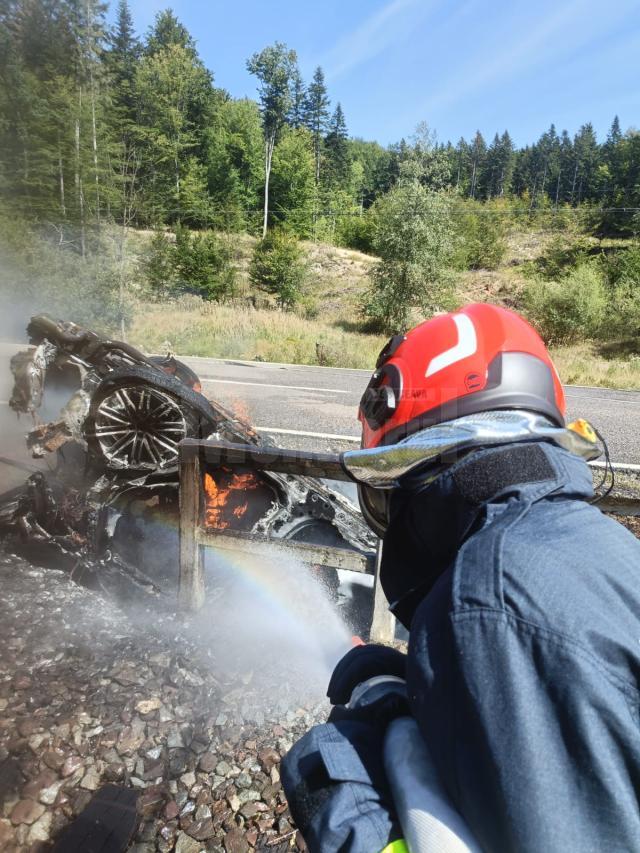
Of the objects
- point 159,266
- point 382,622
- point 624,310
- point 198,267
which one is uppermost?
point 198,267

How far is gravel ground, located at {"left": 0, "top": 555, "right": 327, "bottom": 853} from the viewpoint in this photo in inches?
81.0

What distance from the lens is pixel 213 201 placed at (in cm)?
4584

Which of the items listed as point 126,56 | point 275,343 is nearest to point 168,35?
point 126,56

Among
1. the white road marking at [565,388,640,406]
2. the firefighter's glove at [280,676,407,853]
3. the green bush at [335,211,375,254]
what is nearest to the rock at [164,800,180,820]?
the firefighter's glove at [280,676,407,853]

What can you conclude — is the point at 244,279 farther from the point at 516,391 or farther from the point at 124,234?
the point at 516,391

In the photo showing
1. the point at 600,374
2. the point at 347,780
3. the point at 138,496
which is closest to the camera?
the point at 347,780

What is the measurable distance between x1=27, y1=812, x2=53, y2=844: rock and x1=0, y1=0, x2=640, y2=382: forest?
2057 cm

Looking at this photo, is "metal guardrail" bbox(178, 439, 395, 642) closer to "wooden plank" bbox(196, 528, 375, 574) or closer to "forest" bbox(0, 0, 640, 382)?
"wooden plank" bbox(196, 528, 375, 574)

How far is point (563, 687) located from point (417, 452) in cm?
49

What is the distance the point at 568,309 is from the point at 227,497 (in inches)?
1008

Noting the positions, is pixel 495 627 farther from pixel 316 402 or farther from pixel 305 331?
pixel 305 331

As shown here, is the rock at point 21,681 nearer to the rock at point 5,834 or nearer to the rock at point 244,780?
the rock at point 5,834

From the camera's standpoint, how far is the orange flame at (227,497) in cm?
400

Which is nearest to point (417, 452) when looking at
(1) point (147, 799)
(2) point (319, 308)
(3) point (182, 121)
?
(1) point (147, 799)
